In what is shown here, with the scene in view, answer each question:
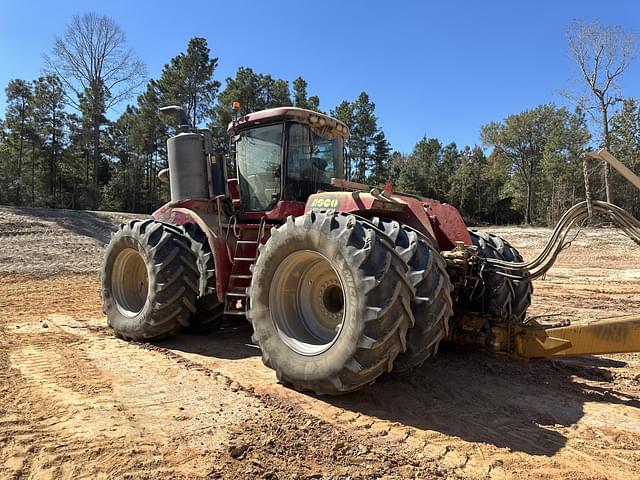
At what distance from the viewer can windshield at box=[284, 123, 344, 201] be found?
569 centimetres

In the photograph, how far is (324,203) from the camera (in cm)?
476

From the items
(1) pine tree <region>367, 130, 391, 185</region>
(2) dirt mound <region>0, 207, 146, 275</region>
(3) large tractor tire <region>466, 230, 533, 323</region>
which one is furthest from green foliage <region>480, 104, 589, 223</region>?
(3) large tractor tire <region>466, 230, 533, 323</region>

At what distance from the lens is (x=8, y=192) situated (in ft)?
107

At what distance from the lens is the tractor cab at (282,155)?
568 centimetres

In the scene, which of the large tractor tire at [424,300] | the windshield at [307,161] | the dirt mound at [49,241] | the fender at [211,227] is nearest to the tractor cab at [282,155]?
the windshield at [307,161]

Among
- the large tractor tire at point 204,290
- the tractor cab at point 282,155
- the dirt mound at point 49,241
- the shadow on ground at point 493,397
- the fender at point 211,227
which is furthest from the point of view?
the dirt mound at point 49,241

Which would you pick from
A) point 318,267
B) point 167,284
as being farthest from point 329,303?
point 167,284

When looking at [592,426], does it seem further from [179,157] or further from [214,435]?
[179,157]

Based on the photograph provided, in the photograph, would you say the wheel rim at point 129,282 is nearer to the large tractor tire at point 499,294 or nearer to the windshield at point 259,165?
the windshield at point 259,165

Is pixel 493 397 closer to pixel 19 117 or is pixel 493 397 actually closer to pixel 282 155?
pixel 282 155

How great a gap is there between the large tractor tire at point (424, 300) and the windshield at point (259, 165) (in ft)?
7.96

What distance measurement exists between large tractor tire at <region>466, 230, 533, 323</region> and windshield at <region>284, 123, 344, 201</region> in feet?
6.68

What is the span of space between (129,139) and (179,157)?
39964 millimetres

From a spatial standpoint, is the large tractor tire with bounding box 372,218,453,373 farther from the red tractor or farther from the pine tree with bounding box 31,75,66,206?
the pine tree with bounding box 31,75,66,206
